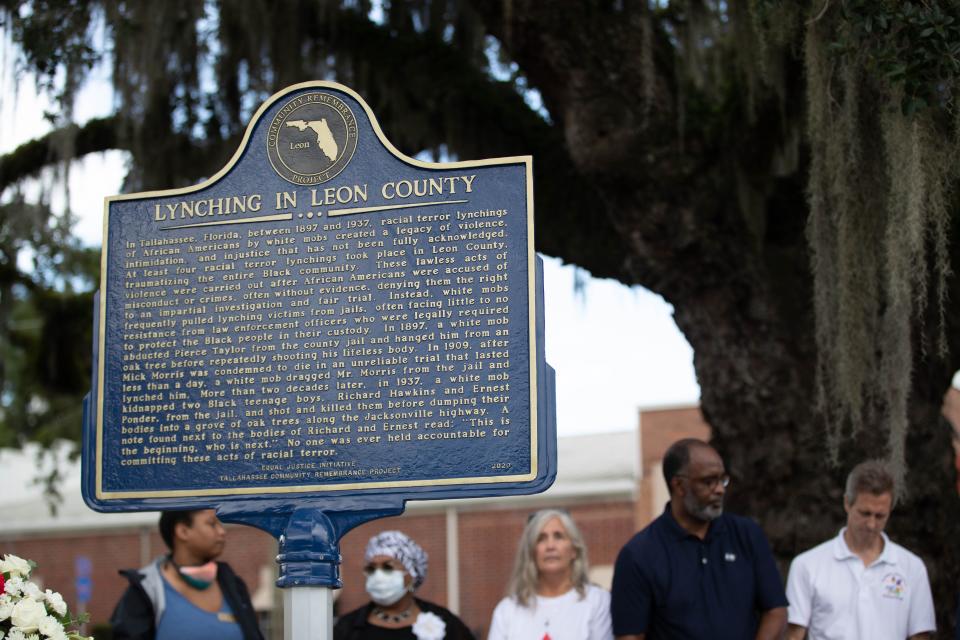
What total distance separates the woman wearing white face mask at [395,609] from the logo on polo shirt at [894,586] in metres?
1.98

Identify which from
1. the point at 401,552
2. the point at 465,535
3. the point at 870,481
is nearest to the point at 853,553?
the point at 870,481

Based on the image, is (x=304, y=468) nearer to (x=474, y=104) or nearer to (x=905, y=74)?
(x=905, y=74)

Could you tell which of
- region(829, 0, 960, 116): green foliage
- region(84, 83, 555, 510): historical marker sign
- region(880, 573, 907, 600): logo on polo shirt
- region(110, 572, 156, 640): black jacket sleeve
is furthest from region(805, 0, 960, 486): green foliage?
region(110, 572, 156, 640): black jacket sleeve

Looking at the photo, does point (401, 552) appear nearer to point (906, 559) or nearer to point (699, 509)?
point (699, 509)

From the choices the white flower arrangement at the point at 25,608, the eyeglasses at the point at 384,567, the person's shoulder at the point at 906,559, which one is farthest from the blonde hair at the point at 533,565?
the white flower arrangement at the point at 25,608

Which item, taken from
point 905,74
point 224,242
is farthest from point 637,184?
point 224,242

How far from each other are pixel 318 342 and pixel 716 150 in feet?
13.7

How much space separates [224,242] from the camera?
5.43 m

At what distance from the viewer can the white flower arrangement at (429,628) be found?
6059 mm

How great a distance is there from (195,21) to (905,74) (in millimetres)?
5226

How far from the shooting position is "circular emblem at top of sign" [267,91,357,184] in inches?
213

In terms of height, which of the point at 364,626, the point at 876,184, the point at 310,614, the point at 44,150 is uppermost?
the point at 44,150

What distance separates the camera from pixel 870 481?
559 centimetres

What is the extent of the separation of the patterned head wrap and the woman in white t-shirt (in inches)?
20.9
